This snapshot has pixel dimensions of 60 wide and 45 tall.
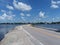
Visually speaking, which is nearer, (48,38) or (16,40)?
(48,38)

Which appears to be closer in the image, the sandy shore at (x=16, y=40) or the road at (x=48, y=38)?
the road at (x=48, y=38)

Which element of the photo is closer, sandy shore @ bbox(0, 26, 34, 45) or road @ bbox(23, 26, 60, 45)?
road @ bbox(23, 26, 60, 45)

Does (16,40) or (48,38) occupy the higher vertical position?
(48,38)
